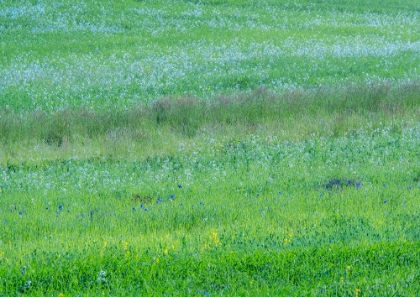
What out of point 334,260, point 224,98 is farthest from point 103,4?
point 334,260

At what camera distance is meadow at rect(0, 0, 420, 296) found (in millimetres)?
6566

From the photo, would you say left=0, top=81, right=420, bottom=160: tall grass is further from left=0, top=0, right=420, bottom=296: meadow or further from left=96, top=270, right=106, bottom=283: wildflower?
left=96, top=270, right=106, bottom=283: wildflower

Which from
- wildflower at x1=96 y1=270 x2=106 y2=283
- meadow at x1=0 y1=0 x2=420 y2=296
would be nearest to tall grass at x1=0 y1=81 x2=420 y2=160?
meadow at x1=0 y1=0 x2=420 y2=296

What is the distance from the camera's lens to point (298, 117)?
15305 mm

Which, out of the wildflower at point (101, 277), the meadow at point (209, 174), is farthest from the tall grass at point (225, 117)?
the wildflower at point (101, 277)

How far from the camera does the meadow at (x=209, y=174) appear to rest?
6.57 metres

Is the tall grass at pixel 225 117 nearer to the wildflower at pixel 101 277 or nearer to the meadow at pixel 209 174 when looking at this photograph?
the meadow at pixel 209 174

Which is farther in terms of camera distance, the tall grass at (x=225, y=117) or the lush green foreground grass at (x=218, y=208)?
the tall grass at (x=225, y=117)

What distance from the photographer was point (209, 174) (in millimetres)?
10844

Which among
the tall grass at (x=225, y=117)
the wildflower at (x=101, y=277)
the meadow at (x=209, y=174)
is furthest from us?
the tall grass at (x=225, y=117)

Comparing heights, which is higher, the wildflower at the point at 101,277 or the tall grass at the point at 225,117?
the wildflower at the point at 101,277

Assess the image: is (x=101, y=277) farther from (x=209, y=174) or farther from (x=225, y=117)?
(x=225, y=117)

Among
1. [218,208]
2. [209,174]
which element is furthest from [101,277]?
[209,174]

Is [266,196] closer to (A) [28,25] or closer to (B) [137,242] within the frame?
(B) [137,242]
